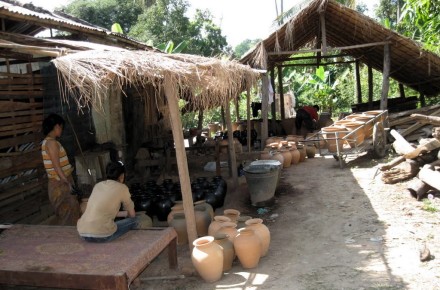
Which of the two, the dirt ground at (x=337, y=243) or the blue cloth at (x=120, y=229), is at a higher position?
the blue cloth at (x=120, y=229)

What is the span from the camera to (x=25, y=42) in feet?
16.4

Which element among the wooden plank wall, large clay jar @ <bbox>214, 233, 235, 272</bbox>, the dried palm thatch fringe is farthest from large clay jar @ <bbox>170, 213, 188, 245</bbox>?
the wooden plank wall

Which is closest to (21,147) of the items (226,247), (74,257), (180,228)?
(180,228)

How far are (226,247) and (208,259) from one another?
0.38 meters

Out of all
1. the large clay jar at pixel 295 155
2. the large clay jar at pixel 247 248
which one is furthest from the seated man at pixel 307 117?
the large clay jar at pixel 247 248

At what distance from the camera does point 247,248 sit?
4.61m

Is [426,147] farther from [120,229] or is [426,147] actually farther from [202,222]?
[120,229]

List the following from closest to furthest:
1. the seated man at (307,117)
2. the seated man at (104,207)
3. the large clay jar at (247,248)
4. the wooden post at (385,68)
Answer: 1. the seated man at (104,207)
2. the large clay jar at (247,248)
3. the wooden post at (385,68)
4. the seated man at (307,117)

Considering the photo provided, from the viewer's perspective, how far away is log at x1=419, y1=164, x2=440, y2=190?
6.32 metres

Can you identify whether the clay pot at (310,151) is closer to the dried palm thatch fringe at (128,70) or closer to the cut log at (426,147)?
the cut log at (426,147)

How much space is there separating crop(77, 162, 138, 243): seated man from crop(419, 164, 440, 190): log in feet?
15.4

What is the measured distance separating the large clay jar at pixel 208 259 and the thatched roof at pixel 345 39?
7298 millimetres

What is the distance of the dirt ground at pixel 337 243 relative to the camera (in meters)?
4.25

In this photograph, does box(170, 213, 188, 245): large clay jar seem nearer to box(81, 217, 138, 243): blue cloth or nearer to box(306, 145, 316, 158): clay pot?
box(81, 217, 138, 243): blue cloth
